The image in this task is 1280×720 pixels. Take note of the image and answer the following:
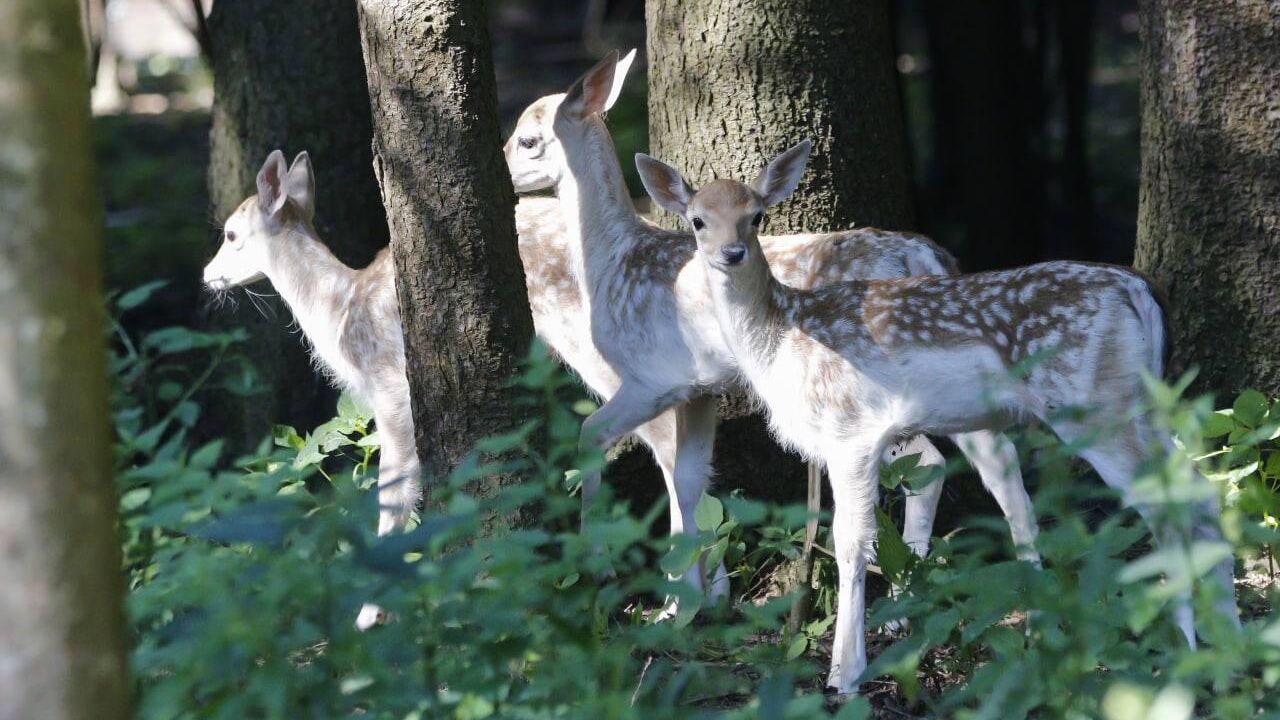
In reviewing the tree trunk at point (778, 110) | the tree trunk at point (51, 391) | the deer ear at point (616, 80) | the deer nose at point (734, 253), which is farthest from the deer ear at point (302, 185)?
the tree trunk at point (51, 391)

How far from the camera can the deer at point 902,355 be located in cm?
484

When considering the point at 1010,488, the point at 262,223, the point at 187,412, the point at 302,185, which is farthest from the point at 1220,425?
the point at 262,223

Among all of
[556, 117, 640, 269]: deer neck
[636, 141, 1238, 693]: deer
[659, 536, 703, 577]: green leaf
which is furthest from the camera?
[556, 117, 640, 269]: deer neck

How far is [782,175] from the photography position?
558 cm

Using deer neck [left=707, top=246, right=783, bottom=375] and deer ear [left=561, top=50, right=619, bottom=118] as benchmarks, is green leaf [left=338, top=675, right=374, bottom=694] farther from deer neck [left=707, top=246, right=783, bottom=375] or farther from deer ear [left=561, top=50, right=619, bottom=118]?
deer ear [left=561, top=50, right=619, bottom=118]

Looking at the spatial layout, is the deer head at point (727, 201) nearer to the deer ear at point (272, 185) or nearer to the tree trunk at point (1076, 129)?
the deer ear at point (272, 185)

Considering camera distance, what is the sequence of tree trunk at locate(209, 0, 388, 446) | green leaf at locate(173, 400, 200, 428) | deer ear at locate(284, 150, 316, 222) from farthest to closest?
1. tree trunk at locate(209, 0, 388, 446)
2. deer ear at locate(284, 150, 316, 222)
3. green leaf at locate(173, 400, 200, 428)

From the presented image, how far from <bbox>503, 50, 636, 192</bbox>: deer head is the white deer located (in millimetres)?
707

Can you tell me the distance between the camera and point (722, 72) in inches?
242

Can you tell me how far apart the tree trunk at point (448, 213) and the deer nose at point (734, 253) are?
Answer: 733 millimetres

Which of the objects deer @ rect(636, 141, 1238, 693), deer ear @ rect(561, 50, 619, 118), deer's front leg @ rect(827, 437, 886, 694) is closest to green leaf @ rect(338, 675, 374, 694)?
deer @ rect(636, 141, 1238, 693)

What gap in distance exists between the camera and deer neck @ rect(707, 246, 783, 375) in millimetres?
5316

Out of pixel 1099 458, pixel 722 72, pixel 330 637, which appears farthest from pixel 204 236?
pixel 330 637

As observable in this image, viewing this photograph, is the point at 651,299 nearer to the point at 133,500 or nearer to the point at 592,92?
the point at 592,92
